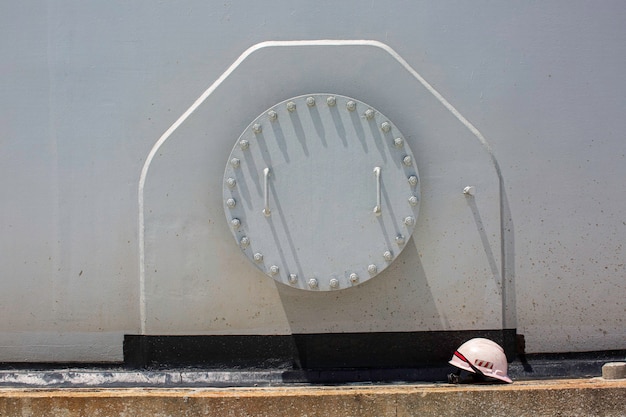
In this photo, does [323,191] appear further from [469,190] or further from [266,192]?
[469,190]

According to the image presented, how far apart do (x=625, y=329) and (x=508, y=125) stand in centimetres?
99

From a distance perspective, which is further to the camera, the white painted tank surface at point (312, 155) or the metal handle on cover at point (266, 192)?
the white painted tank surface at point (312, 155)

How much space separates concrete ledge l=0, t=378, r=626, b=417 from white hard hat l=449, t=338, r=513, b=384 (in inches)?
7.1

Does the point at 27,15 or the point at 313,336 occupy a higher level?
the point at 27,15

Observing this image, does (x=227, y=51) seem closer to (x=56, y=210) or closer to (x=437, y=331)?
(x=56, y=210)

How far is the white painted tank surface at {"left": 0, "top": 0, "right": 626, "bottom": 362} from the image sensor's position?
334 centimetres

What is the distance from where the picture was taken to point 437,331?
11.1ft

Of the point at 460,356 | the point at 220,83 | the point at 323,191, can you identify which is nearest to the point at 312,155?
the point at 323,191

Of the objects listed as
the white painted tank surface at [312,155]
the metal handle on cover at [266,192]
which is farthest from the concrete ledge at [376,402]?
the metal handle on cover at [266,192]

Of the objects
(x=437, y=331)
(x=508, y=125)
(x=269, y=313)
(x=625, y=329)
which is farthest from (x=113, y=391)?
(x=625, y=329)

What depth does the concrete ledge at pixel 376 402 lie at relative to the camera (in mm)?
2984

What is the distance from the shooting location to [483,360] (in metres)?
3.19

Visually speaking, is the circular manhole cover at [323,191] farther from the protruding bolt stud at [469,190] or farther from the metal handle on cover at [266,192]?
the protruding bolt stud at [469,190]

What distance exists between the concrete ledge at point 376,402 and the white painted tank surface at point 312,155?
41 cm
